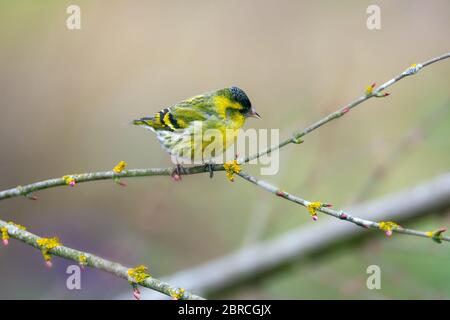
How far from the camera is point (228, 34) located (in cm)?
808

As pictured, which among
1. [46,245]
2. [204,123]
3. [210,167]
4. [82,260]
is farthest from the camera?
[204,123]

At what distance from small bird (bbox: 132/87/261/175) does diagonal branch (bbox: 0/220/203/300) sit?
3.91 feet

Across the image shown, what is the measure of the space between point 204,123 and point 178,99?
3851 mm

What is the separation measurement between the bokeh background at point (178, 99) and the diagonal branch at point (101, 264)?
11.2ft

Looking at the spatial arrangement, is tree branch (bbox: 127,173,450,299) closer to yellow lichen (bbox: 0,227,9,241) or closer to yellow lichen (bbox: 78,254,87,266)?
yellow lichen (bbox: 0,227,9,241)

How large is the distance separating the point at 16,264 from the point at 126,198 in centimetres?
158

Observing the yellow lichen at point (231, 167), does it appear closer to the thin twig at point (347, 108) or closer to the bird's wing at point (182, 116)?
the thin twig at point (347, 108)

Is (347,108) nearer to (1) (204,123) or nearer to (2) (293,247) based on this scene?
(1) (204,123)

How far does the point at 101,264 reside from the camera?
256 centimetres

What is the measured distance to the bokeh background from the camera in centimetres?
678

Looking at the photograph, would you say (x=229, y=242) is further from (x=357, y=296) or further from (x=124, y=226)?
(x=357, y=296)

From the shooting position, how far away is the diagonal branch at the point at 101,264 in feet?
7.52

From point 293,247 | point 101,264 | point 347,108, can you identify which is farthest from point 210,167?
point 293,247
